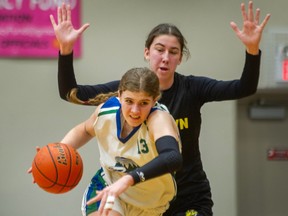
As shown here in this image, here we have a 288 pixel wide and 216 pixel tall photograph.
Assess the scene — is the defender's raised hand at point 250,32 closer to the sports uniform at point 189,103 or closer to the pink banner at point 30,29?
the sports uniform at point 189,103

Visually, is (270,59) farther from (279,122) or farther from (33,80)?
(33,80)

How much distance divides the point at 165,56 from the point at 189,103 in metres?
0.30

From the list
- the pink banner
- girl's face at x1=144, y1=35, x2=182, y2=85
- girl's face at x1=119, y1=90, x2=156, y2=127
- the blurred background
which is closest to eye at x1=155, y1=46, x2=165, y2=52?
girl's face at x1=144, y1=35, x2=182, y2=85

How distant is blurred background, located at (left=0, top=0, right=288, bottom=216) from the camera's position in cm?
407

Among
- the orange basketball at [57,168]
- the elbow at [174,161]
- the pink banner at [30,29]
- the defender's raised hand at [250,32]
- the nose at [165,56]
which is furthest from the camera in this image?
the pink banner at [30,29]

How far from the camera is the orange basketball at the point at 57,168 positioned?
225 centimetres

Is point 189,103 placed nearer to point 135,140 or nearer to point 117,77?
point 135,140

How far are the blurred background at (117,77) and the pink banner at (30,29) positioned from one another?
67 mm

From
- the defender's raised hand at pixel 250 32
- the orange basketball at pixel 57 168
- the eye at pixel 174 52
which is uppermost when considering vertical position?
the defender's raised hand at pixel 250 32

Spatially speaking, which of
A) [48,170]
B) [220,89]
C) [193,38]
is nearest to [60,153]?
[48,170]

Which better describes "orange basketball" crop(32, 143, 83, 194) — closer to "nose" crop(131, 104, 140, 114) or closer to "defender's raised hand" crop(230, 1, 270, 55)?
"nose" crop(131, 104, 140, 114)

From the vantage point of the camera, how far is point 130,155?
2246mm

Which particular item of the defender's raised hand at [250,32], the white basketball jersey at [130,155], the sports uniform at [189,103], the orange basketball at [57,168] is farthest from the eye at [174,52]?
the orange basketball at [57,168]

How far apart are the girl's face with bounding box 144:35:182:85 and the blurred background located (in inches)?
57.3
